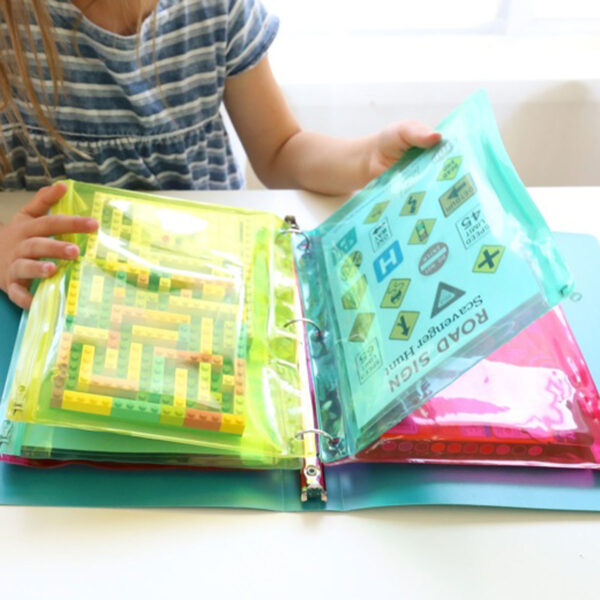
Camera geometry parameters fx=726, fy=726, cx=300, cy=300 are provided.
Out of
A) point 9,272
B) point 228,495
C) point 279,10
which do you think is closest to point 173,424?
point 228,495

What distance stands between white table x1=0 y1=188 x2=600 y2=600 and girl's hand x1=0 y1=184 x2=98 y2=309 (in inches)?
6.3

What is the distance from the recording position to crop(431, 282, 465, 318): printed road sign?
0.45 metres

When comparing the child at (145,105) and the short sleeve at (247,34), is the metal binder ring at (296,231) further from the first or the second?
the short sleeve at (247,34)

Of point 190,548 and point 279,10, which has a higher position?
point 279,10

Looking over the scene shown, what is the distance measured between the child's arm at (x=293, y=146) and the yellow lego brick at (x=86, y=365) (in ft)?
1.01

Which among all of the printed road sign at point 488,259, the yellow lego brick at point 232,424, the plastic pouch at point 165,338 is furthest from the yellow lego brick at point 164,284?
the printed road sign at point 488,259

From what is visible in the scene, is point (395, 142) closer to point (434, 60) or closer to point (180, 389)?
point (180, 389)

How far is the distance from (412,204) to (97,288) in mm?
234

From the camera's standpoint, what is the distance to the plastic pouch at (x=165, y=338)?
1.43 feet

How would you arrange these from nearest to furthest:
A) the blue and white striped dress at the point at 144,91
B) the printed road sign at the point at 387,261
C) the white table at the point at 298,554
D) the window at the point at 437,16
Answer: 1. the white table at the point at 298,554
2. the printed road sign at the point at 387,261
3. the blue and white striped dress at the point at 144,91
4. the window at the point at 437,16

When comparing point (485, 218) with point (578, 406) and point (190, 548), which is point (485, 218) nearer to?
point (578, 406)

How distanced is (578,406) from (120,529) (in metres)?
0.31

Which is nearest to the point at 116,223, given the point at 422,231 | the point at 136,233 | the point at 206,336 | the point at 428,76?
the point at 136,233

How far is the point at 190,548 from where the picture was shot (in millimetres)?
430
